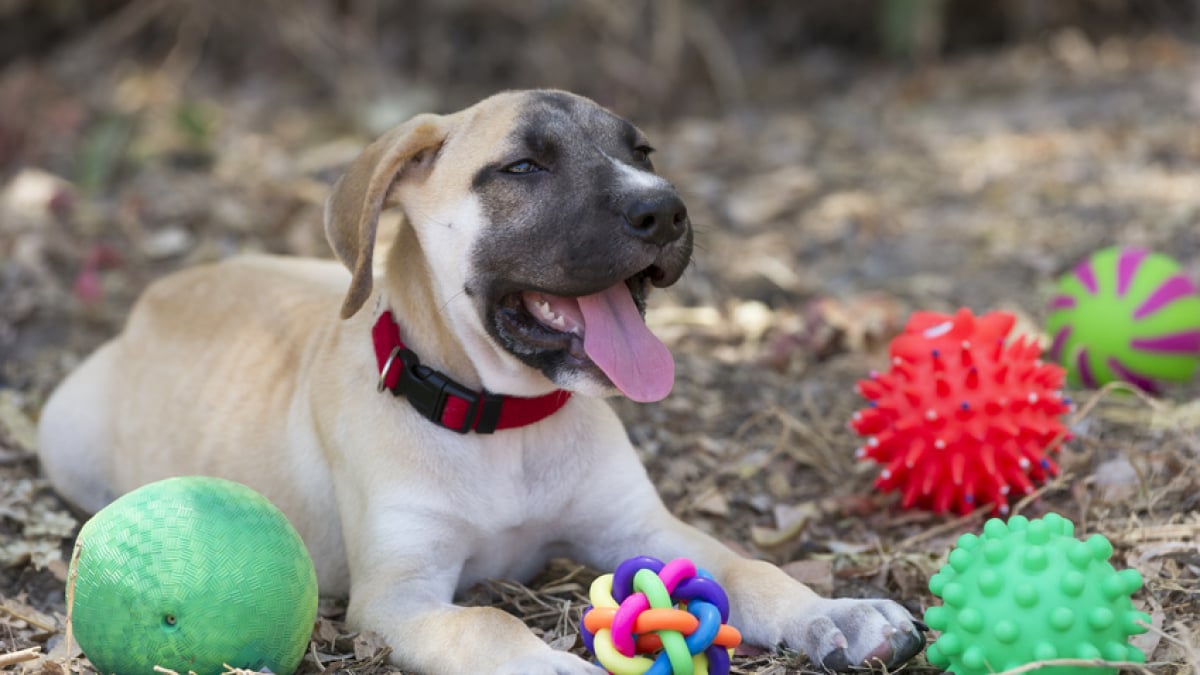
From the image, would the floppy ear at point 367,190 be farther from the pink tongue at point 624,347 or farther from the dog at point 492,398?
the pink tongue at point 624,347

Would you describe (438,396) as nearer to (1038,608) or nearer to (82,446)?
(1038,608)

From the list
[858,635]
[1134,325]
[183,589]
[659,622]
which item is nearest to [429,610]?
[183,589]

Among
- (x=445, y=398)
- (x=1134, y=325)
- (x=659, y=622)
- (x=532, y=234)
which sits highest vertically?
(x=532, y=234)

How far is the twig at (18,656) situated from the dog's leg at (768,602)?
5.28 feet

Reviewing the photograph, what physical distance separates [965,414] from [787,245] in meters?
3.54

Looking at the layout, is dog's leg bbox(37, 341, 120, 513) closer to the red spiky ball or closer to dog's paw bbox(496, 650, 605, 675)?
dog's paw bbox(496, 650, 605, 675)

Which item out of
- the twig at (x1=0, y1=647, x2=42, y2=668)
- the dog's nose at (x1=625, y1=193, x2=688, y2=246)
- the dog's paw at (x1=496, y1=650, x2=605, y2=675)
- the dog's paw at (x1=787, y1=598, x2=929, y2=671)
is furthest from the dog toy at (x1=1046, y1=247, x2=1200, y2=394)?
the twig at (x1=0, y1=647, x2=42, y2=668)

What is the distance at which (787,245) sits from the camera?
7785mm

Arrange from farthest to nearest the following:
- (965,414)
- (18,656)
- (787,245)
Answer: (787,245)
(965,414)
(18,656)

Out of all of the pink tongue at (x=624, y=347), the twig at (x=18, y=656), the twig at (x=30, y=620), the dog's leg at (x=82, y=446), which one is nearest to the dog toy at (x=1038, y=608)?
the pink tongue at (x=624, y=347)

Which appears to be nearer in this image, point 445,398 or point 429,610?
point 429,610

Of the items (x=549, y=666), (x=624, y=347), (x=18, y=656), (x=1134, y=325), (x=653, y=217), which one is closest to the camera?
(x=549, y=666)

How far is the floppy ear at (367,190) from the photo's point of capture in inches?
149

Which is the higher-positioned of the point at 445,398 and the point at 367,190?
the point at 367,190
